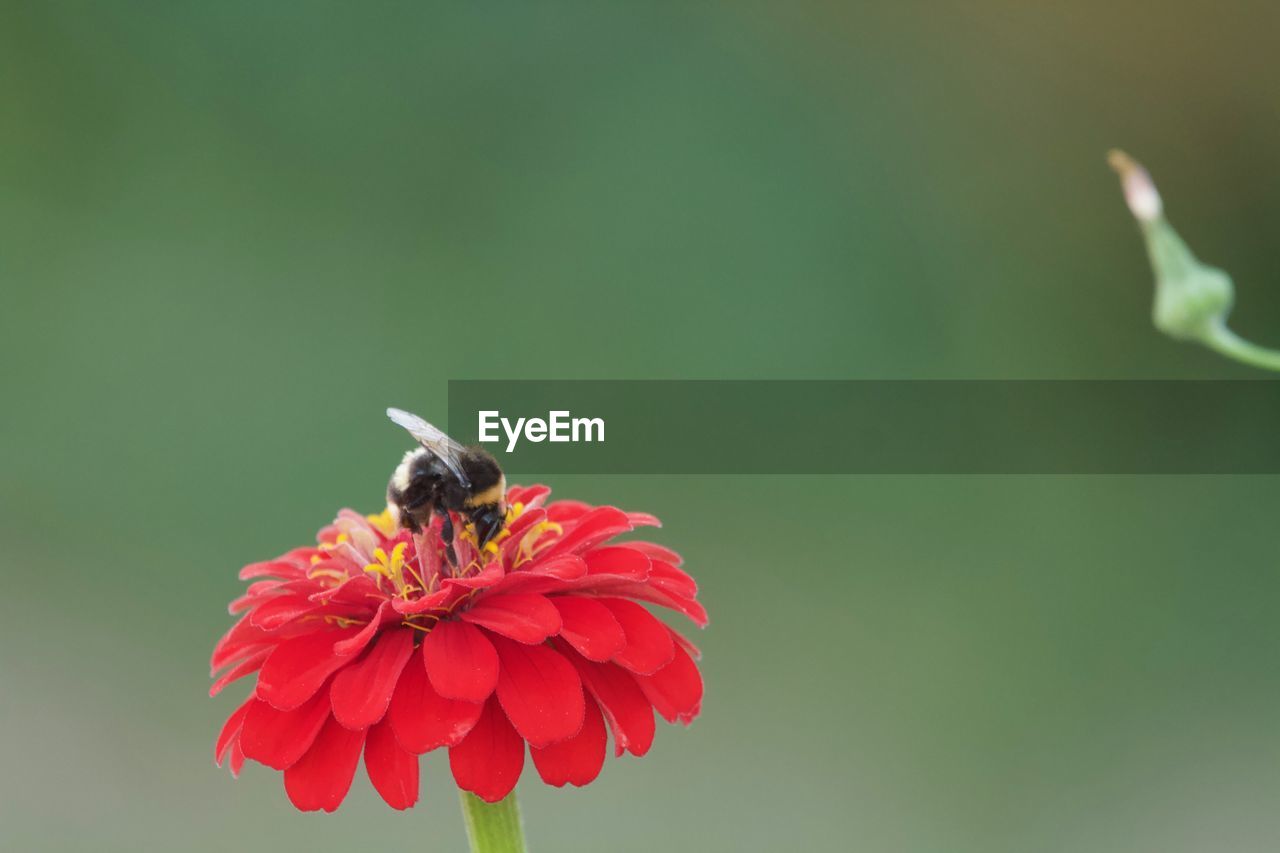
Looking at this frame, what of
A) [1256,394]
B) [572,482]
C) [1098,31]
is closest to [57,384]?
[572,482]

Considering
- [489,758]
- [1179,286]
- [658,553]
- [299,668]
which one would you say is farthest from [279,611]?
[1179,286]

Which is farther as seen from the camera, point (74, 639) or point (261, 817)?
point (74, 639)

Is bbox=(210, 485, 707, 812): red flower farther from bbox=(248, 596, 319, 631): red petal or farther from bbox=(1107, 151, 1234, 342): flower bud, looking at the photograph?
bbox=(1107, 151, 1234, 342): flower bud

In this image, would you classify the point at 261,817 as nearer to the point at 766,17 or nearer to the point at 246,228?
the point at 246,228

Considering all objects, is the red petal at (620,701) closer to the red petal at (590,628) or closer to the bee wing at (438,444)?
the red petal at (590,628)

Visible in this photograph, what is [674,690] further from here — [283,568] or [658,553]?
[283,568]
